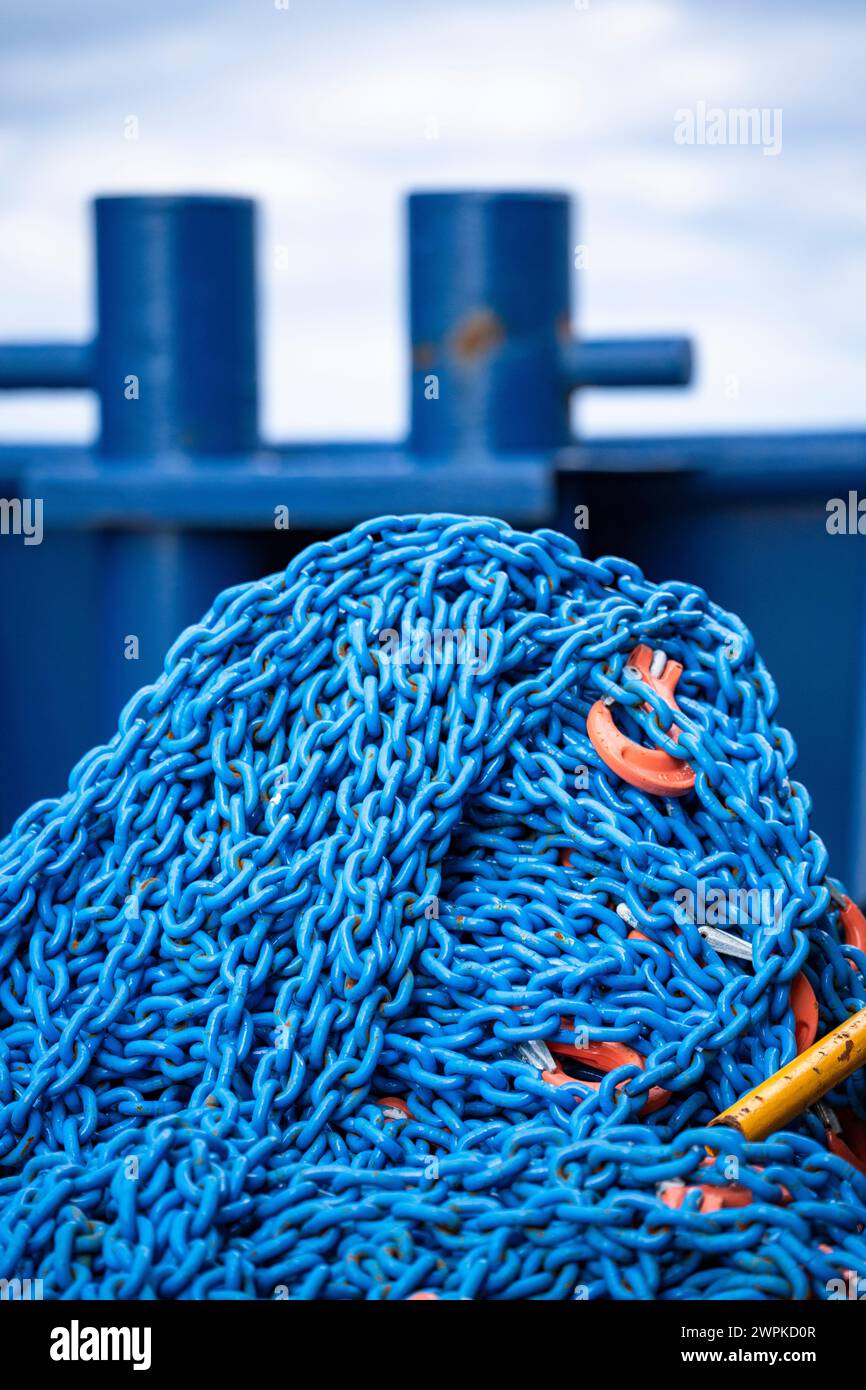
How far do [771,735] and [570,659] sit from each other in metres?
0.24

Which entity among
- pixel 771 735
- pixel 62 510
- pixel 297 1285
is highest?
pixel 62 510

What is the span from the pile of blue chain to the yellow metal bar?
0.03 meters

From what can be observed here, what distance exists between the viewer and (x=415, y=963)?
1798mm

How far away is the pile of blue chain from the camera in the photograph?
5.07ft

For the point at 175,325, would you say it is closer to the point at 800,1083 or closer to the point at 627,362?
the point at 627,362

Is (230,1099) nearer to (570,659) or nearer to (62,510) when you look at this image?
(570,659)

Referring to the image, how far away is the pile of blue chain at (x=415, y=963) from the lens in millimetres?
1546

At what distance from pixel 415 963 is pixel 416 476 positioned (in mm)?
1529

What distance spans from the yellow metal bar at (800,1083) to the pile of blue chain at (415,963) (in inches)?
1.3

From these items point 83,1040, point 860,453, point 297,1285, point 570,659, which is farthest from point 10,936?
point 860,453

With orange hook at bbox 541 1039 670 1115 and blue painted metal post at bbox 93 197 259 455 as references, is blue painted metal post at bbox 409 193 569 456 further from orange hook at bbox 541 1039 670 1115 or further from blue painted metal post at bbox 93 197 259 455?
orange hook at bbox 541 1039 670 1115

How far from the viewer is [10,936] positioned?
1.89m

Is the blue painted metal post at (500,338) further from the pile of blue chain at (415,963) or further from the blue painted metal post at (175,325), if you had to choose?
the pile of blue chain at (415,963)

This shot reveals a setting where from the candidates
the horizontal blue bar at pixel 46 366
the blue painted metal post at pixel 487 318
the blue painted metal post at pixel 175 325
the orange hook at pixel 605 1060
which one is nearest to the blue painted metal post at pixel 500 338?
the blue painted metal post at pixel 487 318
